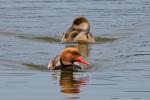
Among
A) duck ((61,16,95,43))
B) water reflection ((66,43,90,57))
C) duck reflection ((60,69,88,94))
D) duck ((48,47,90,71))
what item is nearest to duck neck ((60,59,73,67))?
duck ((48,47,90,71))

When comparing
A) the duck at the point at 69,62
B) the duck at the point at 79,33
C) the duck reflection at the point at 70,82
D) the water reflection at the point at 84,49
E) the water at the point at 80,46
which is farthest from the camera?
the duck at the point at 79,33

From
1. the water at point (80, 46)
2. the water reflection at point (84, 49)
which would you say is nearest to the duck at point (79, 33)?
the water reflection at point (84, 49)

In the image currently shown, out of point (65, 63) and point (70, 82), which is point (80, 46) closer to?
point (65, 63)

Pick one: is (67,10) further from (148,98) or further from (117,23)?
(148,98)

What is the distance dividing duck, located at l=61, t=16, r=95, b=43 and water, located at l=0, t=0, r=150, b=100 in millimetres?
357

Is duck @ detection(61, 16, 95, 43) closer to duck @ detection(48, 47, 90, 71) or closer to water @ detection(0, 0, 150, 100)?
water @ detection(0, 0, 150, 100)

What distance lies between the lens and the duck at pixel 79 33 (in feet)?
87.0

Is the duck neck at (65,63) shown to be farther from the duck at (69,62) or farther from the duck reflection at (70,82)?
the duck reflection at (70,82)

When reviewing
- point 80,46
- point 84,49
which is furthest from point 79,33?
point 84,49

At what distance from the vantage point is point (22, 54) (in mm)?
22672

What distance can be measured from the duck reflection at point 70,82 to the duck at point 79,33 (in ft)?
20.4

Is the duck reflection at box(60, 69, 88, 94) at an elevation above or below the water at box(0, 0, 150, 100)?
below

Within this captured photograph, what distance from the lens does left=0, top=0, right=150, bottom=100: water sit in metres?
16.5

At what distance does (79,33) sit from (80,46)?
3.78 feet
